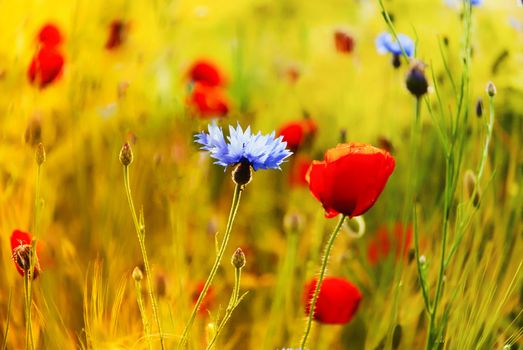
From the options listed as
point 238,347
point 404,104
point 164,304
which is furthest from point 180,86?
point 164,304

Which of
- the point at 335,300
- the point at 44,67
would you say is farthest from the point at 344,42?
the point at 335,300

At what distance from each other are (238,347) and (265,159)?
55 cm

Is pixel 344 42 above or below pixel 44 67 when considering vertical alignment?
above

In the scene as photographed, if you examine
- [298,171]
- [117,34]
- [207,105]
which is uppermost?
[117,34]

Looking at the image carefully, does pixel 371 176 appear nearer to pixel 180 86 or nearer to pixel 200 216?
pixel 200 216

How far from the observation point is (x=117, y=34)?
1585 millimetres

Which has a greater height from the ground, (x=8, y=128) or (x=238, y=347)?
(x=8, y=128)

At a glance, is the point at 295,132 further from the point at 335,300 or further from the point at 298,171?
the point at 335,300

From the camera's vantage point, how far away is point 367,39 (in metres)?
2.30

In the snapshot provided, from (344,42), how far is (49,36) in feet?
2.00

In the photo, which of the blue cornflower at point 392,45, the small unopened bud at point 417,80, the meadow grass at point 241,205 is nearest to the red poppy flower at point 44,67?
the meadow grass at point 241,205

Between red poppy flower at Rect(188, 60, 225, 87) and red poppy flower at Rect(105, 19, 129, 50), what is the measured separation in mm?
183

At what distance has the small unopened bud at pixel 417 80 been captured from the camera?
939mm

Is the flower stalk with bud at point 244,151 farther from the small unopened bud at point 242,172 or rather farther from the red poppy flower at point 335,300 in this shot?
the red poppy flower at point 335,300
